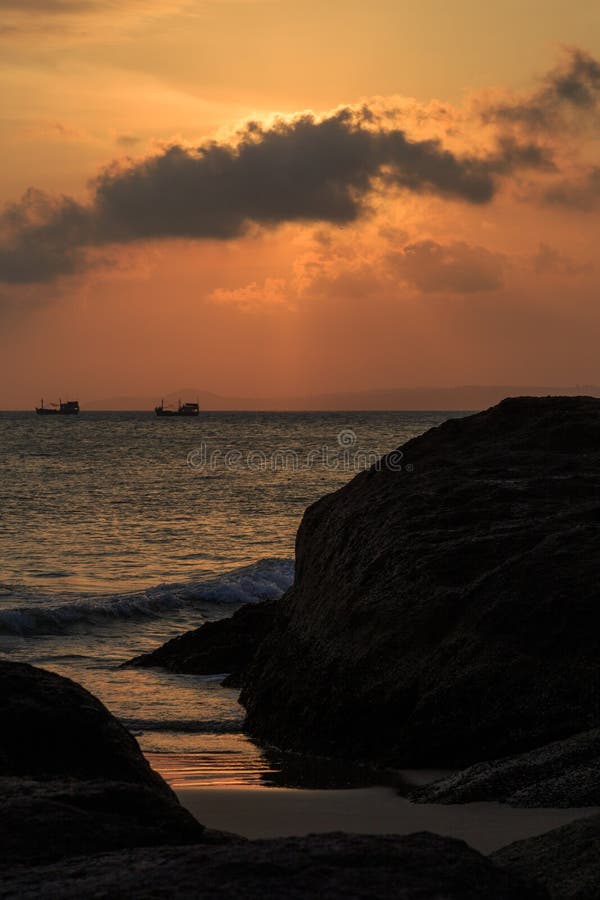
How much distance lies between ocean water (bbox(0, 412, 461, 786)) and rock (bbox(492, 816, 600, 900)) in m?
4.00

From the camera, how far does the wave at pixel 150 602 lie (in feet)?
63.4

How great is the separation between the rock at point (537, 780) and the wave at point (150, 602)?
1235cm

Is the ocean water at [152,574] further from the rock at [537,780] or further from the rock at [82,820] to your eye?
the rock at [82,820]

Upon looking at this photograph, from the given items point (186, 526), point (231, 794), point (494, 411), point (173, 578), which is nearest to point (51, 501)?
point (186, 526)

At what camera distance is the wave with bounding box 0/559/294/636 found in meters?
19.3

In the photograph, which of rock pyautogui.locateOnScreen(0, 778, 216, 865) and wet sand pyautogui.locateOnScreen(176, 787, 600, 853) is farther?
wet sand pyautogui.locateOnScreen(176, 787, 600, 853)

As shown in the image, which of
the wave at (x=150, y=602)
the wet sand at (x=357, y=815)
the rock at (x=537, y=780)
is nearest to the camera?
the wet sand at (x=357, y=815)

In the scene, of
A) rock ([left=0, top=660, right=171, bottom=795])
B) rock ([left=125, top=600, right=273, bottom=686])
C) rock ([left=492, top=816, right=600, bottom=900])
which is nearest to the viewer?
rock ([left=492, top=816, right=600, bottom=900])

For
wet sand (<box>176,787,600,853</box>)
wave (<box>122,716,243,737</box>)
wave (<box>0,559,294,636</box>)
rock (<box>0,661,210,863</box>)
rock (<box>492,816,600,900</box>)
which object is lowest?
wave (<box>0,559,294,636</box>)

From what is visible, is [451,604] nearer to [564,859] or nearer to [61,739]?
[61,739]

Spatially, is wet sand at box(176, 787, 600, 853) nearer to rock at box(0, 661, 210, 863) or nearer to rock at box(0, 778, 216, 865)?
rock at box(0, 661, 210, 863)

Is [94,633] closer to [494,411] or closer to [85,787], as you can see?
[494,411]

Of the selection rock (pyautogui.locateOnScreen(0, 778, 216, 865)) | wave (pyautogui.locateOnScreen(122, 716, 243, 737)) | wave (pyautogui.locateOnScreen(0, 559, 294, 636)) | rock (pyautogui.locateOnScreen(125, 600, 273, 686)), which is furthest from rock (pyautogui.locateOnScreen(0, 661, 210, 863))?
wave (pyautogui.locateOnScreen(0, 559, 294, 636))

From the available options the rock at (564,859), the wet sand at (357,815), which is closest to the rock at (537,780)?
the wet sand at (357,815)
